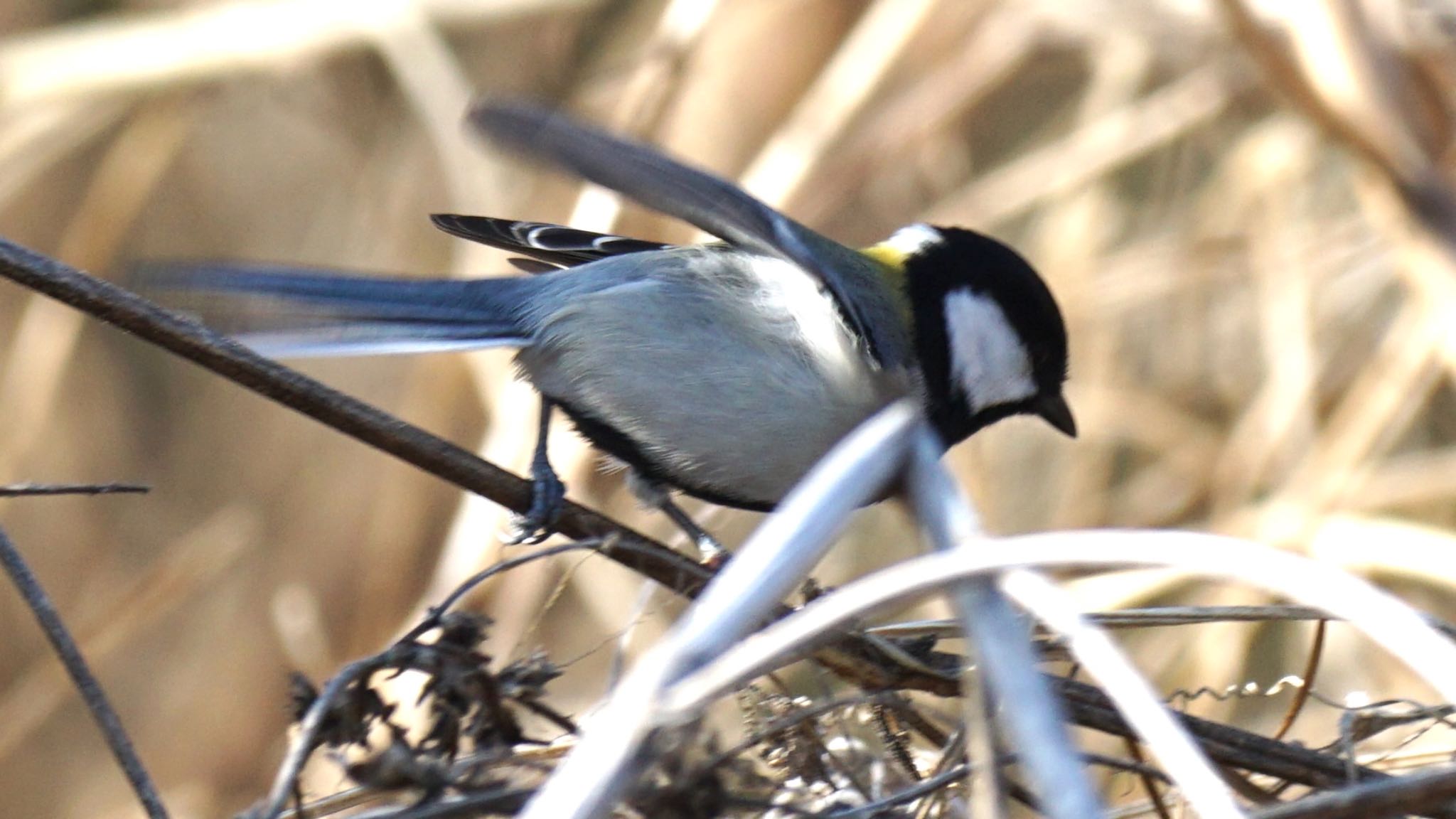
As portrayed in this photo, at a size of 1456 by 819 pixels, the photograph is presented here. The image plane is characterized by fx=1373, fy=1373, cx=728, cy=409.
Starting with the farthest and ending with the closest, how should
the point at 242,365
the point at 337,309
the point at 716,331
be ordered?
1. the point at 716,331
2. the point at 337,309
3. the point at 242,365

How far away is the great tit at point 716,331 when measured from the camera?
4.61ft

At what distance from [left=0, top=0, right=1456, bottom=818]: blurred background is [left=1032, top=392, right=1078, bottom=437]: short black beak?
321 mm

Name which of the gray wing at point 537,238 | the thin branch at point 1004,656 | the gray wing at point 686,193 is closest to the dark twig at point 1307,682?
the thin branch at point 1004,656

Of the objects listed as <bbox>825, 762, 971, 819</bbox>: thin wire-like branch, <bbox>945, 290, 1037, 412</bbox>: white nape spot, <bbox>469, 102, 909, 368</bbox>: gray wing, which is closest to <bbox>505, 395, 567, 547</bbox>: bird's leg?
<bbox>469, 102, 909, 368</bbox>: gray wing

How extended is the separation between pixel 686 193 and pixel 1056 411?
896 millimetres

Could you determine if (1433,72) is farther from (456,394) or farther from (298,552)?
(298,552)

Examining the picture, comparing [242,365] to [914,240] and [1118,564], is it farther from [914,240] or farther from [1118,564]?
[914,240]

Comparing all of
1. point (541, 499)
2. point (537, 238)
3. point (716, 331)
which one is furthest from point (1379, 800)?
point (537, 238)

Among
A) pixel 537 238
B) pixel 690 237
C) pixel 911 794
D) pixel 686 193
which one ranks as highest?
pixel 690 237

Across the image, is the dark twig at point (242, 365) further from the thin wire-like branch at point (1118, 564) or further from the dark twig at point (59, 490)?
the thin wire-like branch at point (1118, 564)

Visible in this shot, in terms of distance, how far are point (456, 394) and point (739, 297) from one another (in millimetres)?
1577

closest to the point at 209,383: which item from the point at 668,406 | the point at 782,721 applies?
the point at 668,406

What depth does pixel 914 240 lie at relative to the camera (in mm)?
1909

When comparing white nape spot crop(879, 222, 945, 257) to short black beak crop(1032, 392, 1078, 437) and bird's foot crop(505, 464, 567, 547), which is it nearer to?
short black beak crop(1032, 392, 1078, 437)
